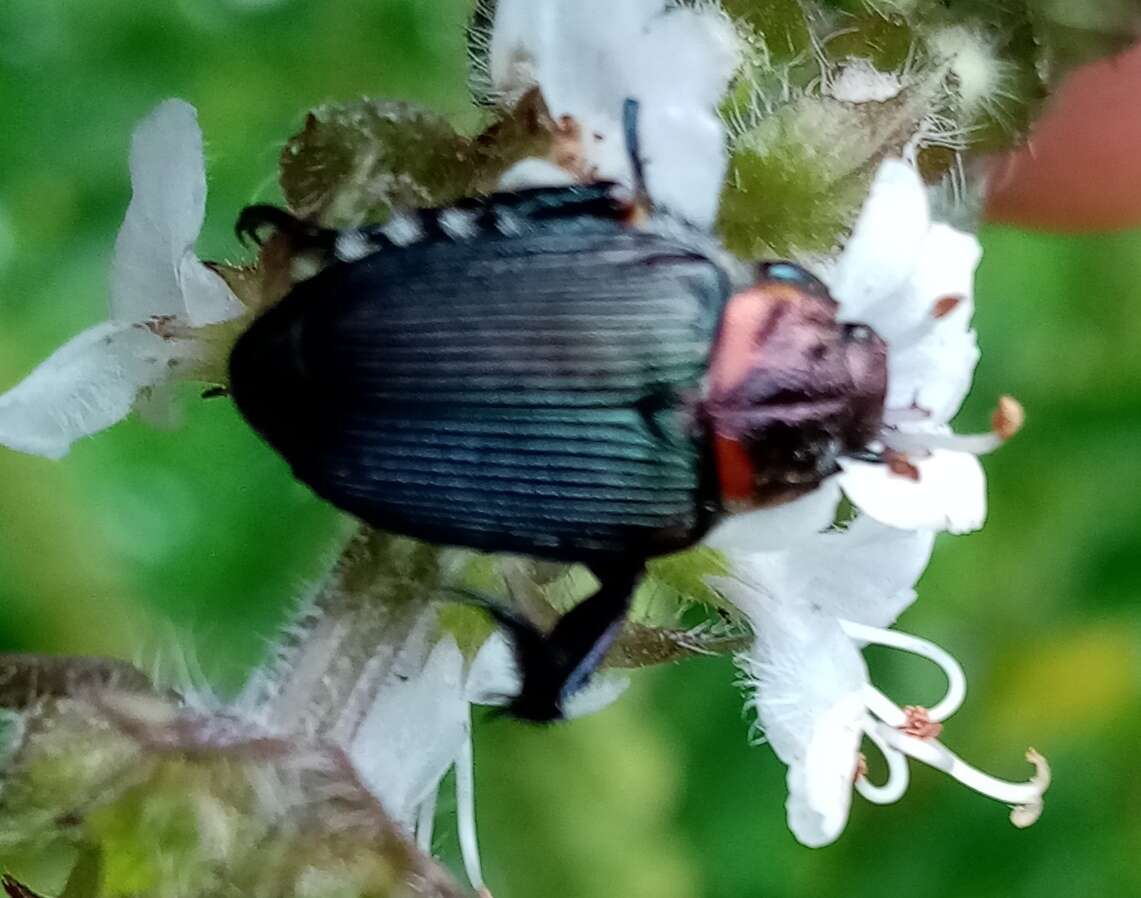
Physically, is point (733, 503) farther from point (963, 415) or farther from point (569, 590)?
point (963, 415)

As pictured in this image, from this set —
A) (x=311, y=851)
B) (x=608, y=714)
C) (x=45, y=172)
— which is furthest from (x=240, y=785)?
(x=45, y=172)

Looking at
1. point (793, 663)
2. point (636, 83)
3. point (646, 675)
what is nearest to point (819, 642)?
point (793, 663)

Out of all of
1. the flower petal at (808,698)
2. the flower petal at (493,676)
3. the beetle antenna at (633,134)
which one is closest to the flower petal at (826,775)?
the flower petal at (808,698)

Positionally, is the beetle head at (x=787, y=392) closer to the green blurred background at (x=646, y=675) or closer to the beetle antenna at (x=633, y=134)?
the beetle antenna at (x=633, y=134)

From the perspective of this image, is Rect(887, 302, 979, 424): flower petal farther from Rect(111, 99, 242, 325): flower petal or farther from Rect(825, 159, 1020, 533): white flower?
Rect(111, 99, 242, 325): flower petal

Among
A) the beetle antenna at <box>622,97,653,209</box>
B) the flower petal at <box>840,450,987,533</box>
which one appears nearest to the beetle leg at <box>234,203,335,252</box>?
the beetle antenna at <box>622,97,653,209</box>
